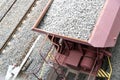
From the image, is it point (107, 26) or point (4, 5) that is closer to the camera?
point (107, 26)

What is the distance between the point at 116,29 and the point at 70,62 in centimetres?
133

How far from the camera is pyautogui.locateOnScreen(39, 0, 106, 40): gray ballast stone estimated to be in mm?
6562

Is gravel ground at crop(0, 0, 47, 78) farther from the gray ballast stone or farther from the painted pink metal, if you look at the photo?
the painted pink metal

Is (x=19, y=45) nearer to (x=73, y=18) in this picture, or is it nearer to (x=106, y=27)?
(x=73, y=18)

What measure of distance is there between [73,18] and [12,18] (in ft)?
12.0

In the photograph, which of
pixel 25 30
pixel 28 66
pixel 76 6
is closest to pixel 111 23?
pixel 76 6

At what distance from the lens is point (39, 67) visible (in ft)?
26.3

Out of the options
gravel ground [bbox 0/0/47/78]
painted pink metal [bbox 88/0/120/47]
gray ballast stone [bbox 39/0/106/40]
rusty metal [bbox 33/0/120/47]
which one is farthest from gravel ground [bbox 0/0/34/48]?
painted pink metal [bbox 88/0/120/47]

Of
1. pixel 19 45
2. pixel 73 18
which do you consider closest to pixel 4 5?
pixel 19 45

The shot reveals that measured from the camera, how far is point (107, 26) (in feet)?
21.0

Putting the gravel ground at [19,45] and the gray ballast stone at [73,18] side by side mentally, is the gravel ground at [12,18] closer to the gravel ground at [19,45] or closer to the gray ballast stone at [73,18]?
the gravel ground at [19,45]

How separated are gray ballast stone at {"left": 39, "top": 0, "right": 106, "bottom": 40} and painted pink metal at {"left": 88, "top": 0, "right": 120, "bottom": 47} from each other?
9.2 inches

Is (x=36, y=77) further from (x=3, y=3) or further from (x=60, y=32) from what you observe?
(x=3, y=3)

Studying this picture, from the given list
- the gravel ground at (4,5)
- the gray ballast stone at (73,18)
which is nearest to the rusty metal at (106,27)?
the gray ballast stone at (73,18)
